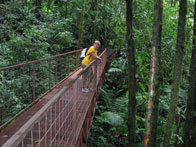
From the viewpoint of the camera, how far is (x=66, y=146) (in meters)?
2.28

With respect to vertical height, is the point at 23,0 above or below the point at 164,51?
above

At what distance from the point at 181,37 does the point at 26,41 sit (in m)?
4.71

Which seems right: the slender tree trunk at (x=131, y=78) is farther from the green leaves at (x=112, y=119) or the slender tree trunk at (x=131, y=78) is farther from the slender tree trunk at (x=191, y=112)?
the green leaves at (x=112, y=119)

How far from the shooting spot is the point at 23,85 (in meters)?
5.09

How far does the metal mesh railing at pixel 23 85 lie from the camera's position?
4.34 metres

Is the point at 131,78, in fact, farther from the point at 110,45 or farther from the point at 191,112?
the point at 110,45

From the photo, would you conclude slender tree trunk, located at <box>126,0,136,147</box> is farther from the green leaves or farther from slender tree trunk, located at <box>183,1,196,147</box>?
the green leaves

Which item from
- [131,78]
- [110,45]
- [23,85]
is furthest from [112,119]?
[110,45]

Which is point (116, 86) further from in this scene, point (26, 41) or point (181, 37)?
point (181, 37)

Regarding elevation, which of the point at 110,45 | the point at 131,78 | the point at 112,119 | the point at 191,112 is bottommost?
the point at 112,119

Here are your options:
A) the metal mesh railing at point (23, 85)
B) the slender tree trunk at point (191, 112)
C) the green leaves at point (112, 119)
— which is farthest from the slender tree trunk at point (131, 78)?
the metal mesh railing at point (23, 85)

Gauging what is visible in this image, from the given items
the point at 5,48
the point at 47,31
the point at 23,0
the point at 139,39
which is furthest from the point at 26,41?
the point at 23,0

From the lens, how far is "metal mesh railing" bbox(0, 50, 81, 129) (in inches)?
171

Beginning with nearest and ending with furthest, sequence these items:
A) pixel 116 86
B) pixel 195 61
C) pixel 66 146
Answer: pixel 66 146
pixel 195 61
pixel 116 86
